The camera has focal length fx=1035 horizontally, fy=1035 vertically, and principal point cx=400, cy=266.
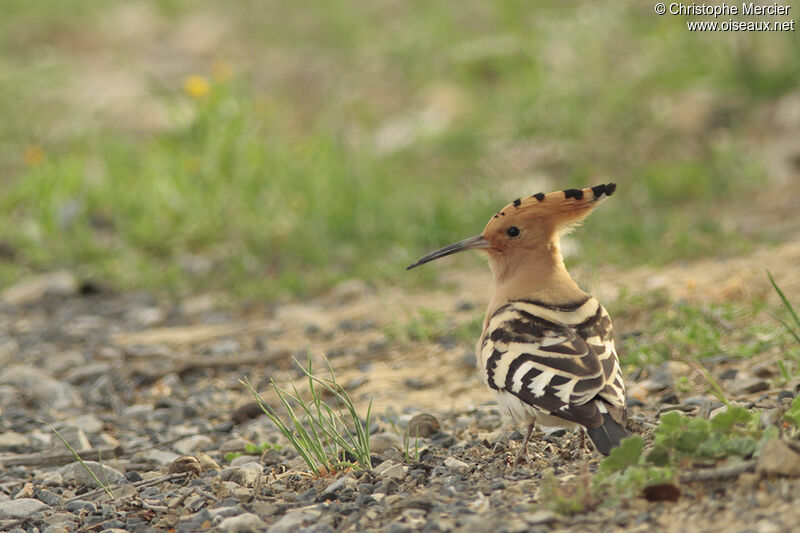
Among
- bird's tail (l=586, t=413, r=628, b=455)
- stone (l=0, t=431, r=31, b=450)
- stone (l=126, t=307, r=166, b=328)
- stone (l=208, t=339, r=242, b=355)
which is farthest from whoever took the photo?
stone (l=126, t=307, r=166, b=328)

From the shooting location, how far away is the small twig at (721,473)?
2453mm

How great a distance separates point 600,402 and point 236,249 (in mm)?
3966

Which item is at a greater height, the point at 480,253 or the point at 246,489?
the point at 480,253

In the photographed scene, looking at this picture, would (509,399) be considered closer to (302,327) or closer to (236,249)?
(302,327)

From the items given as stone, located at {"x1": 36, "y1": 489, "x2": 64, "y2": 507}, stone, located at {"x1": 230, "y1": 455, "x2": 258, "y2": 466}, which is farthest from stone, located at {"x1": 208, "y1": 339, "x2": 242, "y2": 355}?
stone, located at {"x1": 36, "y1": 489, "x2": 64, "y2": 507}

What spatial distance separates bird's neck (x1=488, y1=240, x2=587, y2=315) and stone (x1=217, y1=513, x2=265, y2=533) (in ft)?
3.91

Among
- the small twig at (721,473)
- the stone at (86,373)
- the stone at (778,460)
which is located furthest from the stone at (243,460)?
the stone at (778,460)

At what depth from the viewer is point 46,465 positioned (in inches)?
146

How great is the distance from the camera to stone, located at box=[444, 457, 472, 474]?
3055mm

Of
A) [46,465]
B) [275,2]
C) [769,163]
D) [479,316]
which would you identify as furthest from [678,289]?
[275,2]

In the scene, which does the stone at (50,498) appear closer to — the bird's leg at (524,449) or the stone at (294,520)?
the stone at (294,520)

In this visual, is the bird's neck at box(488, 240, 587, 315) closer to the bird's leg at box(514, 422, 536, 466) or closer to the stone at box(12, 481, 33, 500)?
the bird's leg at box(514, 422, 536, 466)

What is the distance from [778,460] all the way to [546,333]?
0.88 metres

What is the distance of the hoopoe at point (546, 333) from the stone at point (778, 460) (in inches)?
16.9
